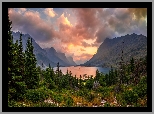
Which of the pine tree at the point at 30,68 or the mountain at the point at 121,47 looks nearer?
the mountain at the point at 121,47

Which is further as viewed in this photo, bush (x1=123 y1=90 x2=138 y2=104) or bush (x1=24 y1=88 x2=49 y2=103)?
bush (x1=24 y1=88 x2=49 y2=103)

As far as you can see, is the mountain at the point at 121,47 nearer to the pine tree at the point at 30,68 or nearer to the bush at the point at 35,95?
the bush at the point at 35,95

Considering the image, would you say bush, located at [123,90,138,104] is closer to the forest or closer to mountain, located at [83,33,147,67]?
the forest

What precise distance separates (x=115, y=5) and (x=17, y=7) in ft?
12.5

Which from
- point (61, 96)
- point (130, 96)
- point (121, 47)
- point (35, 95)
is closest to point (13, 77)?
point (35, 95)

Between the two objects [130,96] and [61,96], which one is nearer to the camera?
[130,96]

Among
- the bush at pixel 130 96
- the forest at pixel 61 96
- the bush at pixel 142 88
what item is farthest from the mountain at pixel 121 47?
the bush at pixel 130 96

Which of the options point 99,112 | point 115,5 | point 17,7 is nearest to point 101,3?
point 115,5

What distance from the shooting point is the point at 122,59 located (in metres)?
12.2

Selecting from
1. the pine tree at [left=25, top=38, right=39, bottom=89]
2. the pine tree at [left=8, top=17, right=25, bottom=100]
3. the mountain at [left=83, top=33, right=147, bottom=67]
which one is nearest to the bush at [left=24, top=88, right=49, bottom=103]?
the pine tree at [left=8, top=17, right=25, bottom=100]

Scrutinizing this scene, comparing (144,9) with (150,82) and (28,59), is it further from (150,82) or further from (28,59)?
(28,59)

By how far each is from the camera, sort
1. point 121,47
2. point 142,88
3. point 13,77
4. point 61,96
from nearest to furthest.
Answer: point 142,88 < point 13,77 < point 61,96 < point 121,47

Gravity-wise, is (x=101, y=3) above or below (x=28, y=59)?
above

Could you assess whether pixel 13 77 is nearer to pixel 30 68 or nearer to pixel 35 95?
pixel 35 95
